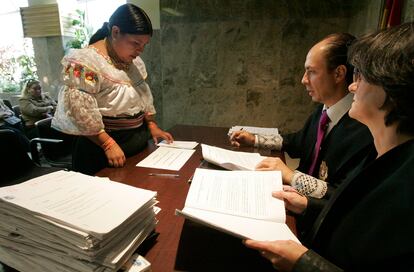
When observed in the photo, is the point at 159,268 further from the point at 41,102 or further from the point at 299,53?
the point at 41,102

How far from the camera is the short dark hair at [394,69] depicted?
56cm

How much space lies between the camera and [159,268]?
1.99 feet

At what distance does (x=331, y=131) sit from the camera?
1.13 meters

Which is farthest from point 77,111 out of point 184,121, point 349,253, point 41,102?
point 41,102

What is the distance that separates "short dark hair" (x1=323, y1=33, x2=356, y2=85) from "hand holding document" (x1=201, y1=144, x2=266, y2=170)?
0.53 metres

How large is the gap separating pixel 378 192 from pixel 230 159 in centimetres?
64

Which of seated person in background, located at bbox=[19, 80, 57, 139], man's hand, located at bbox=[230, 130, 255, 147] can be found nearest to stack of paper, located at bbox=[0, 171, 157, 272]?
man's hand, located at bbox=[230, 130, 255, 147]

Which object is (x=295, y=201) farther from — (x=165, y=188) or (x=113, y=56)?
(x=113, y=56)

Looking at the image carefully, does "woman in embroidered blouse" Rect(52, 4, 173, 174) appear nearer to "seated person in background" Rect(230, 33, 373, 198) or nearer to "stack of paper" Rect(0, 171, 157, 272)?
"stack of paper" Rect(0, 171, 157, 272)

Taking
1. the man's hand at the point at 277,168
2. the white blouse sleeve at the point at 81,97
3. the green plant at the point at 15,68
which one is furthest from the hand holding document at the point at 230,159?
the green plant at the point at 15,68

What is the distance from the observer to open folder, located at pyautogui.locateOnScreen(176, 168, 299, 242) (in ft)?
2.14

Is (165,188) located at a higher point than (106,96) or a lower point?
lower

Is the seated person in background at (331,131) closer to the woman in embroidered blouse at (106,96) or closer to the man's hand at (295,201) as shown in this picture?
the man's hand at (295,201)

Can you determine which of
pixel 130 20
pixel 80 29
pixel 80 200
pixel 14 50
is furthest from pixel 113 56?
pixel 14 50
